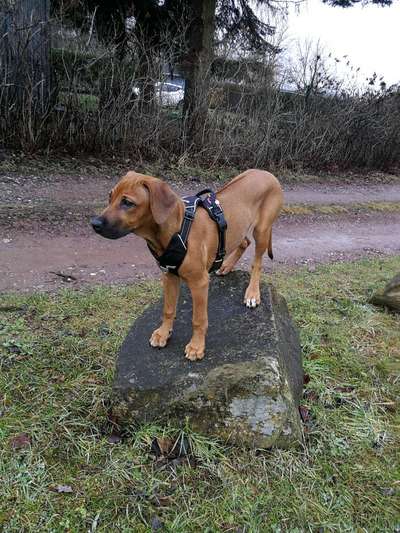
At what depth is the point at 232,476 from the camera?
10.9 feet

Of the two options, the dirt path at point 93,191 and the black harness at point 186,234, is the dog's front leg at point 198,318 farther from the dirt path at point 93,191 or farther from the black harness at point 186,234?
the dirt path at point 93,191

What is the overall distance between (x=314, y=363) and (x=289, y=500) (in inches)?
Result: 67.9

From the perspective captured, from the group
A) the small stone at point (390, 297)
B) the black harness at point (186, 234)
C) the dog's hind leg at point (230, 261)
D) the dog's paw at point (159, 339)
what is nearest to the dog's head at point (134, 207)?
the black harness at point (186, 234)

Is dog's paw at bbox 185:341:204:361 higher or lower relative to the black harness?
lower

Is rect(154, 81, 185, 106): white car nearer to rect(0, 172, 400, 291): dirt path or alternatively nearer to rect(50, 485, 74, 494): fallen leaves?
rect(0, 172, 400, 291): dirt path

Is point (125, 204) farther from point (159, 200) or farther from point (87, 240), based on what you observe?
point (87, 240)

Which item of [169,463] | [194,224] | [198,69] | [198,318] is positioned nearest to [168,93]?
[198,69]

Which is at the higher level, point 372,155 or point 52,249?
point 372,155

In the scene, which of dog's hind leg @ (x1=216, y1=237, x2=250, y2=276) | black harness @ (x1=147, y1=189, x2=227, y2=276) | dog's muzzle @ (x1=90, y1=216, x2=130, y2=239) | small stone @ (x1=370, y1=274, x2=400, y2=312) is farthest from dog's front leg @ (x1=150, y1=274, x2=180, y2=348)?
small stone @ (x1=370, y1=274, x2=400, y2=312)

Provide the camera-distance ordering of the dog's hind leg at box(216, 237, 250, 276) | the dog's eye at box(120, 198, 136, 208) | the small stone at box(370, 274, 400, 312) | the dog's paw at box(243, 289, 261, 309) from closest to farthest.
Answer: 1. the dog's eye at box(120, 198, 136, 208)
2. the dog's paw at box(243, 289, 261, 309)
3. the dog's hind leg at box(216, 237, 250, 276)
4. the small stone at box(370, 274, 400, 312)

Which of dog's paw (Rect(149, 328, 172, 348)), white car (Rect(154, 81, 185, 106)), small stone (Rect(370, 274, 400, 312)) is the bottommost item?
small stone (Rect(370, 274, 400, 312))

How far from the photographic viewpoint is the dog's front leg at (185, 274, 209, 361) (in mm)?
3574

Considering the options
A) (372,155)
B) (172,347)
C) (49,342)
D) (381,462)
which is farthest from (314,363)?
(372,155)

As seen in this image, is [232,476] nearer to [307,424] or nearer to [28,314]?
[307,424]
